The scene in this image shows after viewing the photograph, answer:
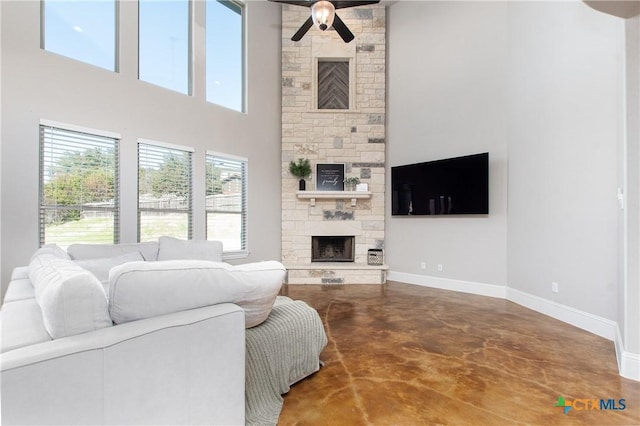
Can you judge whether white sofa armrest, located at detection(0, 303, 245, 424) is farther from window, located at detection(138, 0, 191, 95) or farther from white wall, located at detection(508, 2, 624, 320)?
window, located at detection(138, 0, 191, 95)

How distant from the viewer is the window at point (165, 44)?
414 cm

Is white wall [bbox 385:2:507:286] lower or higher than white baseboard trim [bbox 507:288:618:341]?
higher

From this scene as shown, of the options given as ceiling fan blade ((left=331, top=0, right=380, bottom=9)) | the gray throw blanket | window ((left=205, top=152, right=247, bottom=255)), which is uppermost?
ceiling fan blade ((left=331, top=0, right=380, bottom=9))

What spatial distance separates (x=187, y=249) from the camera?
392 cm

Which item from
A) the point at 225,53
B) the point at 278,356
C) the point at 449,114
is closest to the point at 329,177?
the point at 449,114

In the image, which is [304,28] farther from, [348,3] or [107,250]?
[107,250]

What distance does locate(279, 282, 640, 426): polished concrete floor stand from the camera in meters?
1.80

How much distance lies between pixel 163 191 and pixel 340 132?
10.2 ft

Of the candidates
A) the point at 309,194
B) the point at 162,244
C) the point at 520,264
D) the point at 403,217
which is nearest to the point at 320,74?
the point at 309,194

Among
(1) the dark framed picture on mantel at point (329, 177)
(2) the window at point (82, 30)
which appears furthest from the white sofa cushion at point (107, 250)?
(1) the dark framed picture on mantel at point (329, 177)

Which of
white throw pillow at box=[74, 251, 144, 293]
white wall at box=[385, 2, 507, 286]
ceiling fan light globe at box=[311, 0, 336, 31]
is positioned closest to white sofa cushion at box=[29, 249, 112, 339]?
white throw pillow at box=[74, 251, 144, 293]

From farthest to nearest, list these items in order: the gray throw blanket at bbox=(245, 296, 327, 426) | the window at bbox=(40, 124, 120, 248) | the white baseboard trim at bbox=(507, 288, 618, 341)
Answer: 1. the window at bbox=(40, 124, 120, 248)
2. the white baseboard trim at bbox=(507, 288, 618, 341)
3. the gray throw blanket at bbox=(245, 296, 327, 426)

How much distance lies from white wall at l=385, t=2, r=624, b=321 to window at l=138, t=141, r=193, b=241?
11.2ft

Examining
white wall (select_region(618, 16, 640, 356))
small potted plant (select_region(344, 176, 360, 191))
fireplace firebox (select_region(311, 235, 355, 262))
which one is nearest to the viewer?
white wall (select_region(618, 16, 640, 356))
